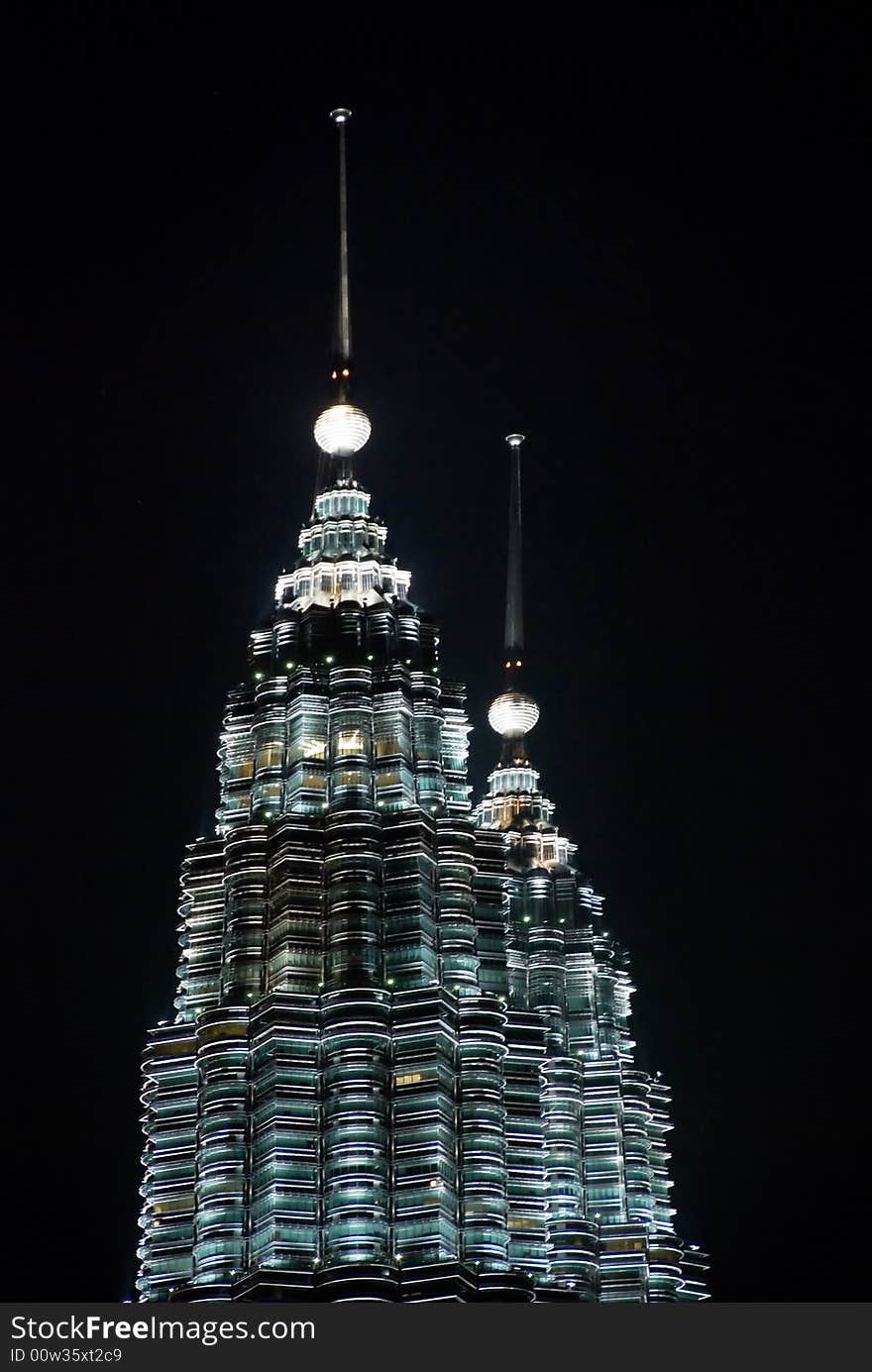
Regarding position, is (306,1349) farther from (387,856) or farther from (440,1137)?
(387,856)

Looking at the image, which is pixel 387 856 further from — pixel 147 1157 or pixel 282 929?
pixel 147 1157

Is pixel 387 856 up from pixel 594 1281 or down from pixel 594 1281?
up

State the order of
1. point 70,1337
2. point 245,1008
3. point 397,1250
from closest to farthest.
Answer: point 70,1337 → point 397,1250 → point 245,1008

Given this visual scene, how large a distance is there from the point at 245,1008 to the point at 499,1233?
24287 mm

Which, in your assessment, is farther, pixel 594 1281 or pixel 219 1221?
pixel 594 1281

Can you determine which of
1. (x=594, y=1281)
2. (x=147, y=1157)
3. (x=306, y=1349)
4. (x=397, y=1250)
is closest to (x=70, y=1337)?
(x=306, y=1349)

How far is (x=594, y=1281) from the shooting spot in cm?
19825

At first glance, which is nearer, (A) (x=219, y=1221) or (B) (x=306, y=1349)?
(B) (x=306, y=1349)

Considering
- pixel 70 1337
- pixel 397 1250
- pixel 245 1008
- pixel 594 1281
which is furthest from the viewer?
pixel 594 1281

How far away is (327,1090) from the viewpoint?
181 meters

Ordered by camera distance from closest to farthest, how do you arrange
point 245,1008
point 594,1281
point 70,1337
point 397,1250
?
point 70,1337, point 397,1250, point 245,1008, point 594,1281

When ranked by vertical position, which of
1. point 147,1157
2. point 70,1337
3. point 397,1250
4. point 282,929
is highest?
point 282,929

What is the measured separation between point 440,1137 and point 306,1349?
70444 mm

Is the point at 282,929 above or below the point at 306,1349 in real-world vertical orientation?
above
